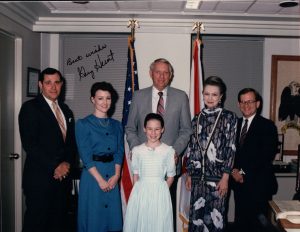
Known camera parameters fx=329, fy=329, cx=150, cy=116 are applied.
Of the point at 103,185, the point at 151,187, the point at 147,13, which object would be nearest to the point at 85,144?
the point at 103,185

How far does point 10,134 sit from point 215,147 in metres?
2.12

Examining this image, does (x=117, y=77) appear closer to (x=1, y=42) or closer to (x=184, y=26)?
(x=184, y=26)

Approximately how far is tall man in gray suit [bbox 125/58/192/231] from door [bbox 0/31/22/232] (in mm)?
1265

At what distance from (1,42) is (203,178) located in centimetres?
233

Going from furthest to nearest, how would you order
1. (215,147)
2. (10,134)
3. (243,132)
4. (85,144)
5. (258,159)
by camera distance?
(10,134), (243,132), (258,159), (215,147), (85,144)

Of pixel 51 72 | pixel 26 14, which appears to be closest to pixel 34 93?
pixel 26 14

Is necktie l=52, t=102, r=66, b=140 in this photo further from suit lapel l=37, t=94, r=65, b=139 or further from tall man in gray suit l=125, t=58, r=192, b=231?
tall man in gray suit l=125, t=58, r=192, b=231

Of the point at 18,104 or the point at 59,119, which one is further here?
→ the point at 18,104

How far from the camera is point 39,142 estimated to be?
2.75 m

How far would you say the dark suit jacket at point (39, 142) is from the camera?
2695 millimetres

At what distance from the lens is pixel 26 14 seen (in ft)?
11.5

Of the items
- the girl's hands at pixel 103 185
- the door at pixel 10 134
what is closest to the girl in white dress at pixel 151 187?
the girl's hands at pixel 103 185

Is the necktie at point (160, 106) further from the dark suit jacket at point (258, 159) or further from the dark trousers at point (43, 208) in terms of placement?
the dark trousers at point (43, 208)

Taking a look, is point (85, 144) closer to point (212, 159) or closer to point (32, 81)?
point (212, 159)
